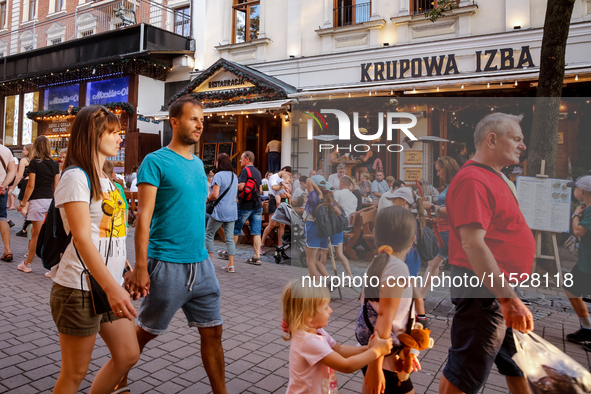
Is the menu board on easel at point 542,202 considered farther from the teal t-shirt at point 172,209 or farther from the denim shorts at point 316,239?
the teal t-shirt at point 172,209

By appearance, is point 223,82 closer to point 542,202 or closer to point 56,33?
point 56,33

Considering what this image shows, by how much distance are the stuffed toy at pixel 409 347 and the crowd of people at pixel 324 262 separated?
0.03 meters

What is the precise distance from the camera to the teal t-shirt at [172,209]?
8.13ft

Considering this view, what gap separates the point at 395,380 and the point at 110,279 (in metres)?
1.46

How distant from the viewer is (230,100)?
1323 centimetres

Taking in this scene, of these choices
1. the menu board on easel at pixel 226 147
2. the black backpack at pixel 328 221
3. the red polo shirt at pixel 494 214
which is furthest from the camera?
the menu board on easel at pixel 226 147

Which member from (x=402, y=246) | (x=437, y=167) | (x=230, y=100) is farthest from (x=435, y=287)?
(x=230, y=100)

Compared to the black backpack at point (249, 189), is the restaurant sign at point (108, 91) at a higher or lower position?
higher

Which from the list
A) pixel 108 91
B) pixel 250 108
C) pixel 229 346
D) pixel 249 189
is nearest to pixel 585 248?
pixel 229 346

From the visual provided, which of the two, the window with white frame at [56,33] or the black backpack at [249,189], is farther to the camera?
Result: the window with white frame at [56,33]

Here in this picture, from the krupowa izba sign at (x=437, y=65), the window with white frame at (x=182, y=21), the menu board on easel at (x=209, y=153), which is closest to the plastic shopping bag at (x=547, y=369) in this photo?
the krupowa izba sign at (x=437, y=65)

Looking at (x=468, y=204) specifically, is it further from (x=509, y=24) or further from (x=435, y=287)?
(x=509, y=24)

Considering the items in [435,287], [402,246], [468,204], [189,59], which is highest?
[189,59]

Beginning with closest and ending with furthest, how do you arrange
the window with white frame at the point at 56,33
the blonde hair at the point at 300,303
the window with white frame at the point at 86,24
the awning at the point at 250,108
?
1. the blonde hair at the point at 300,303
2. the awning at the point at 250,108
3. the window with white frame at the point at 86,24
4. the window with white frame at the point at 56,33
